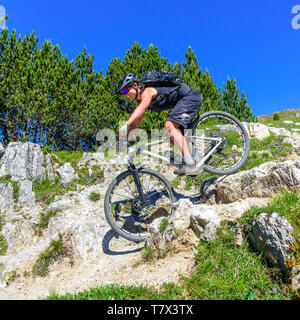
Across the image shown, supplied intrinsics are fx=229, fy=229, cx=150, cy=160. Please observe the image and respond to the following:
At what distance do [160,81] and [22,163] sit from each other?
8296mm

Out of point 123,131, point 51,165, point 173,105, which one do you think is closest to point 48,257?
point 123,131

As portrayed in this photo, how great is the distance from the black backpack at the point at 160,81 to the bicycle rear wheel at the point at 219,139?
95 centimetres

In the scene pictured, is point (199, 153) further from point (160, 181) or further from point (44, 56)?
point (44, 56)

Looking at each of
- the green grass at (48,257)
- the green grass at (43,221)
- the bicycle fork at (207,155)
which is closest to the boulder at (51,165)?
the green grass at (43,221)

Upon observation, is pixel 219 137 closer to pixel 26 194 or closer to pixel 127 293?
pixel 127 293

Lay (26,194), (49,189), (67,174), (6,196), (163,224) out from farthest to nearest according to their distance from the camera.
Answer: (67,174) → (49,189) → (26,194) → (6,196) → (163,224)

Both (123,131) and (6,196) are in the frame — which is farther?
(6,196)

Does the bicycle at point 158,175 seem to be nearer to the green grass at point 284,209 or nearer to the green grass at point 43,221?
the green grass at point 284,209

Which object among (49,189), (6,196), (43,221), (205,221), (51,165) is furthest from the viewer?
(51,165)

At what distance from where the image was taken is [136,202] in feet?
16.8

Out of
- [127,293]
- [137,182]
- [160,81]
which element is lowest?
[127,293]

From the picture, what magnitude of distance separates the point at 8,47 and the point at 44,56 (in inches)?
94.1

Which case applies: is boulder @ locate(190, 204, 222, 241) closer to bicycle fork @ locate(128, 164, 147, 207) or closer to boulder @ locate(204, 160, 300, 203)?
boulder @ locate(204, 160, 300, 203)
